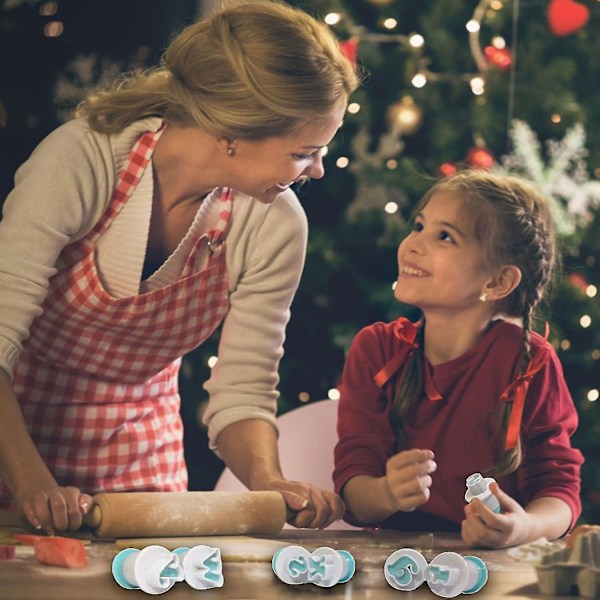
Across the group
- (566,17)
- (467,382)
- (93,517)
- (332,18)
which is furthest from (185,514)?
(566,17)

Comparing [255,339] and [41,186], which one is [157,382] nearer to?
[255,339]

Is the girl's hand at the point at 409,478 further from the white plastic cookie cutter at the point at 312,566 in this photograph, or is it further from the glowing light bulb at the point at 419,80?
the glowing light bulb at the point at 419,80

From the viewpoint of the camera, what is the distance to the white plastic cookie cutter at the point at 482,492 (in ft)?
3.33

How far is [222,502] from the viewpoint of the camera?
0.99 metres

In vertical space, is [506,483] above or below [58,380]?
below

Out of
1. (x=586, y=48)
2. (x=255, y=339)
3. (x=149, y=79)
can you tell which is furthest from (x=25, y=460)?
(x=586, y=48)

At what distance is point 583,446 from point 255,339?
1.67 feet

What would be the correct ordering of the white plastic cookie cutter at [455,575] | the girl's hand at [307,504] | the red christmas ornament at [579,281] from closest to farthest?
the white plastic cookie cutter at [455,575] → the girl's hand at [307,504] → the red christmas ornament at [579,281]

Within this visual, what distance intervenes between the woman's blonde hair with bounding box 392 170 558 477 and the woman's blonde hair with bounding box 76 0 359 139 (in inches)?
6.6

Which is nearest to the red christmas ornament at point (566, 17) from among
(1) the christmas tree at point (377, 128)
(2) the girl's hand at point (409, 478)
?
(1) the christmas tree at point (377, 128)

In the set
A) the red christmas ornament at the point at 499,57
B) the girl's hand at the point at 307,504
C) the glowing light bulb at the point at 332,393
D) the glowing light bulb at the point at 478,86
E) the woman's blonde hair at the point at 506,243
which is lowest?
the girl's hand at the point at 307,504

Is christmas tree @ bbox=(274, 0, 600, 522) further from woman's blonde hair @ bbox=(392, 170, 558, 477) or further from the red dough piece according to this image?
the red dough piece

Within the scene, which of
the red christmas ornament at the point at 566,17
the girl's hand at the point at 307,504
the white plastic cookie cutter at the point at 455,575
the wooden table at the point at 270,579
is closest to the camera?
the wooden table at the point at 270,579

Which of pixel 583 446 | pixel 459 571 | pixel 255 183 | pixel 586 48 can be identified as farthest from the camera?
pixel 586 48
